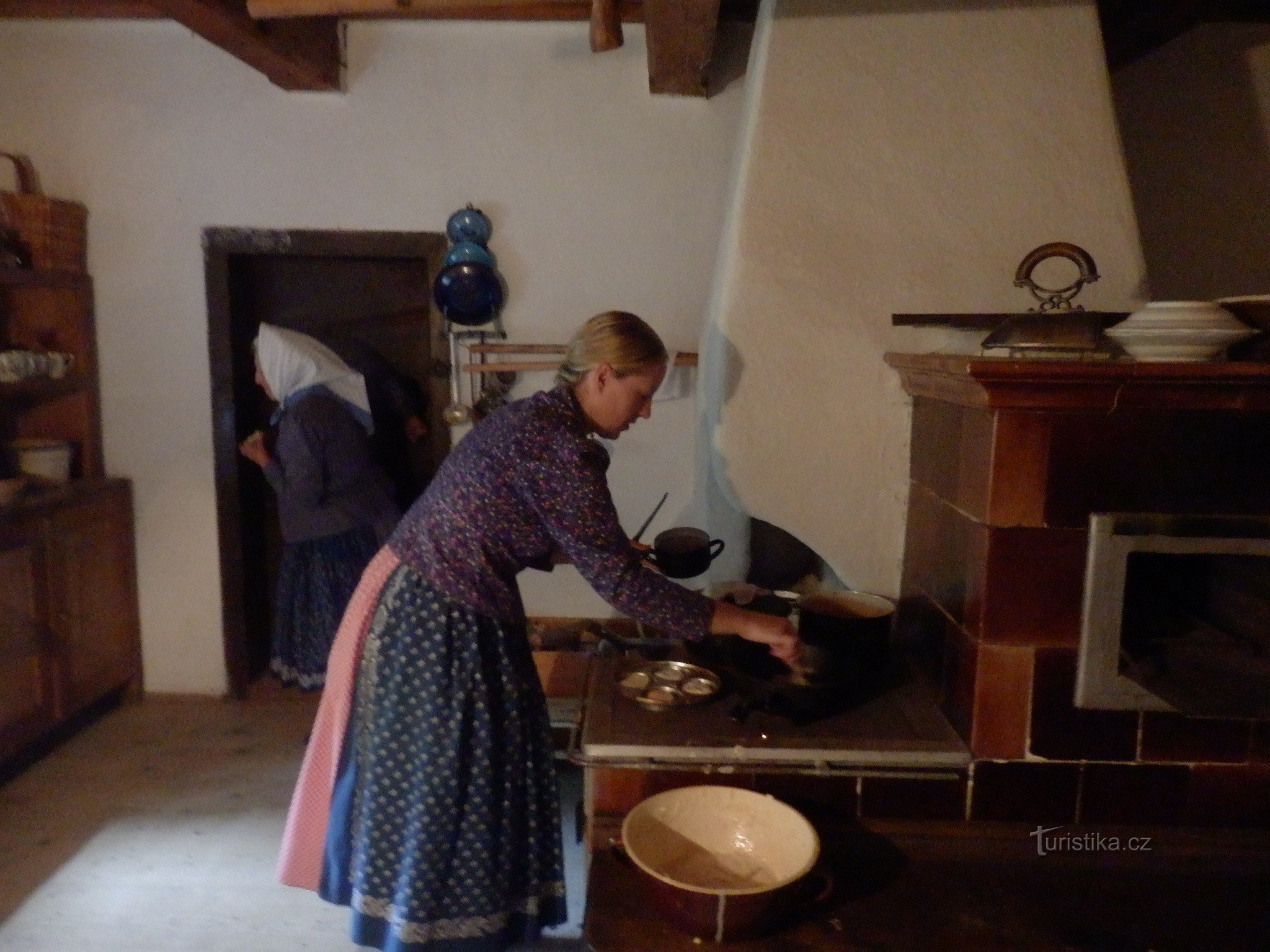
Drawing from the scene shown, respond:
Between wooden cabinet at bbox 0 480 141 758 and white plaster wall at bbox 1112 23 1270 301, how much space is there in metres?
3.01

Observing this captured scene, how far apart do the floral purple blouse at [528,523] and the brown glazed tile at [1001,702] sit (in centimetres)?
41

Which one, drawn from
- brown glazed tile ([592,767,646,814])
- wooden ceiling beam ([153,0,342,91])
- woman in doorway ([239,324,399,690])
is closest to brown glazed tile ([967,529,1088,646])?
brown glazed tile ([592,767,646,814])

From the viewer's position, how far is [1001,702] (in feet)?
4.21

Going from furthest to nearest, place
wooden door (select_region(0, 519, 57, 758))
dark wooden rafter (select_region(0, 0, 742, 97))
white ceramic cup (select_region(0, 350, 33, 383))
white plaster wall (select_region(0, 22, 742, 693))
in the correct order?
white plaster wall (select_region(0, 22, 742, 693)) → white ceramic cup (select_region(0, 350, 33, 383)) → wooden door (select_region(0, 519, 57, 758)) → dark wooden rafter (select_region(0, 0, 742, 97))

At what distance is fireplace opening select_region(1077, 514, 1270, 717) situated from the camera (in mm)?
1210

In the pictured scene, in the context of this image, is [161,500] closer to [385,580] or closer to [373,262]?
[373,262]

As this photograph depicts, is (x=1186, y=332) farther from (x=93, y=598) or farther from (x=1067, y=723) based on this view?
(x=93, y=598)

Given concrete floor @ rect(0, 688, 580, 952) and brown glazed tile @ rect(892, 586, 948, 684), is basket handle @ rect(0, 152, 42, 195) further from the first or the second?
brown glazed tile @ rect(892, 586, 948, 684)

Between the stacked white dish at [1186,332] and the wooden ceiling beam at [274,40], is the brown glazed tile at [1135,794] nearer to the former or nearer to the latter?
the stacked white dish at [1186,332]

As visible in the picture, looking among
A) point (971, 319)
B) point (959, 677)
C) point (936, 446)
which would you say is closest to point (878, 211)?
point (971, 319)

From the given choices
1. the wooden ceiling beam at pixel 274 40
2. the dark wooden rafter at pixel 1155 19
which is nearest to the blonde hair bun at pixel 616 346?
the wooden ceiling beam at pixel 274 40

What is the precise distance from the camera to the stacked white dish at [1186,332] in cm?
117

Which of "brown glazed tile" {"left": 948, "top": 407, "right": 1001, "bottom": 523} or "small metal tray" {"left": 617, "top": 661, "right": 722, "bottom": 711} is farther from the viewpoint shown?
"small metal tray" {"left": 617, "top": 661, "right": 722, "bottom": 711}

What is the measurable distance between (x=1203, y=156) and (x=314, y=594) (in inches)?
105
